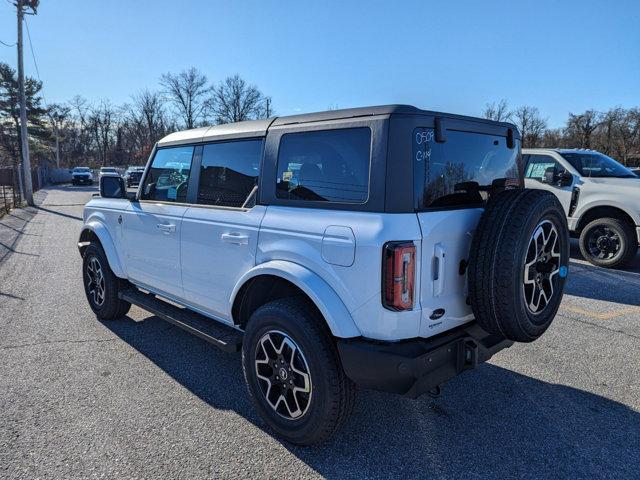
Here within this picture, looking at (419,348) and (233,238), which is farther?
(233,238)

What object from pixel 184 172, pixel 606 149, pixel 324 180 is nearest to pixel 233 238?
pixel 324 180

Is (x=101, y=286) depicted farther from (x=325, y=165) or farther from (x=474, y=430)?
(x=474, y=430)

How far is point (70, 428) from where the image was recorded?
288 cm

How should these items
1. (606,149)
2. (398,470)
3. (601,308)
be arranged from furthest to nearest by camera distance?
(606,149) < (601,308) < (398,470)

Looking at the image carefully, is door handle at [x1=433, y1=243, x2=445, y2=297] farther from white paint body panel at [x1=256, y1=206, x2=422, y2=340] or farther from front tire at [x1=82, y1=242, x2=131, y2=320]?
front tire at [x1=82, y1=242, x2=131, y2=320]

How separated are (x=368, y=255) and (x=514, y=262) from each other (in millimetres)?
791

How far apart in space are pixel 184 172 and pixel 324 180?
167 cm

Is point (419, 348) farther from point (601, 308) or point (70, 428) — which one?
point (601, 308)

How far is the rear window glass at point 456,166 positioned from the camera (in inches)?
95.7

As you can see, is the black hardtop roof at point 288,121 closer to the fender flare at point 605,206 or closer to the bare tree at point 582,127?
the fender flare at point 605,206

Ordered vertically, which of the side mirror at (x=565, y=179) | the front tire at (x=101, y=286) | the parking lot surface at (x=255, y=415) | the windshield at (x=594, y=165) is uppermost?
the windshield at (x=594, y=165)

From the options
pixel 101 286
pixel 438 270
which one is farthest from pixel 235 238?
pixel 101 286

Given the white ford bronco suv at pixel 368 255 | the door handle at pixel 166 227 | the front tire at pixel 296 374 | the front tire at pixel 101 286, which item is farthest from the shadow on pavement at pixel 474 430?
the front tire at pixel 101 286

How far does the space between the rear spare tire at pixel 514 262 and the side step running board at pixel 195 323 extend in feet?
5.51
